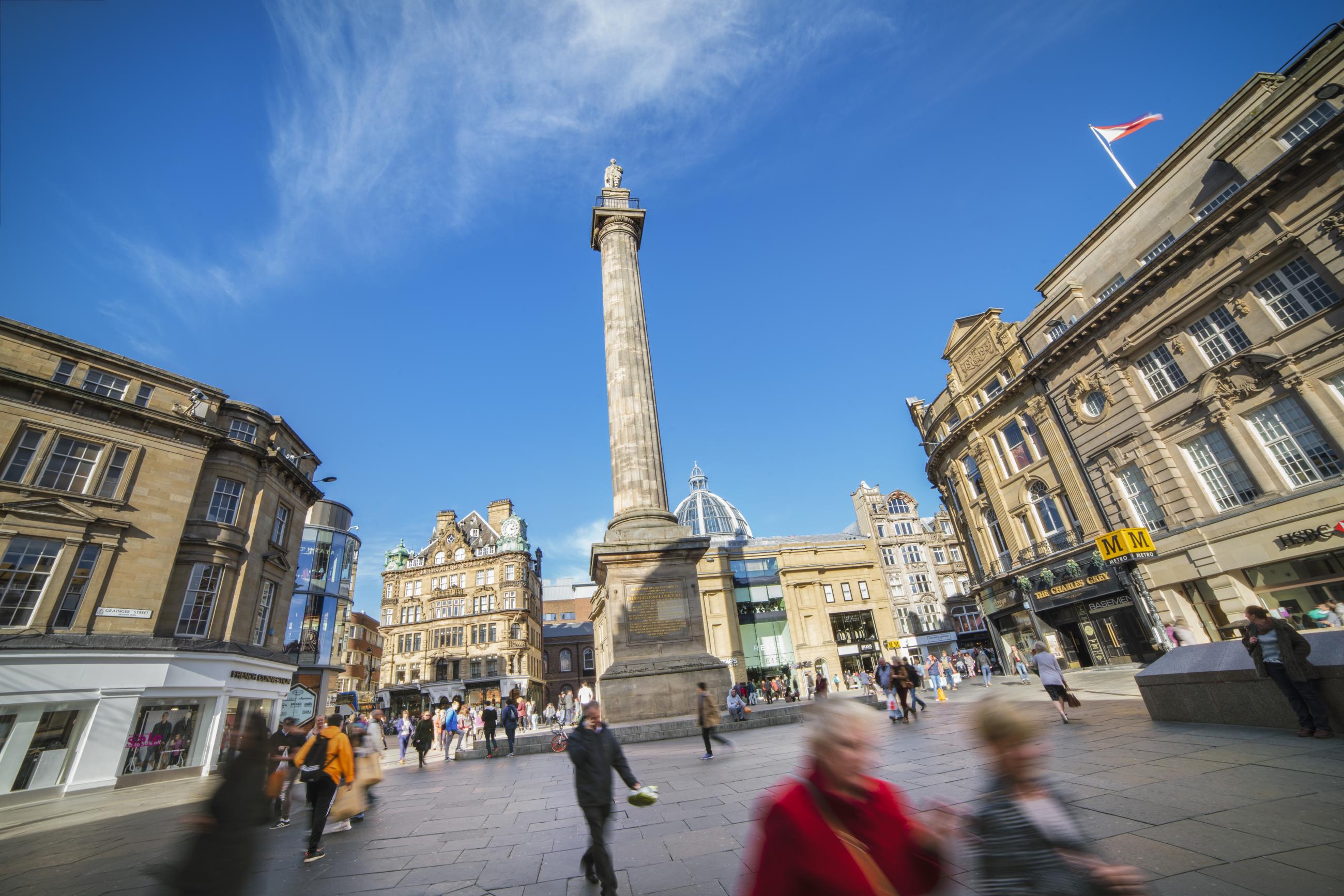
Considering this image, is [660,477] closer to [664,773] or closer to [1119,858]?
[664,773]

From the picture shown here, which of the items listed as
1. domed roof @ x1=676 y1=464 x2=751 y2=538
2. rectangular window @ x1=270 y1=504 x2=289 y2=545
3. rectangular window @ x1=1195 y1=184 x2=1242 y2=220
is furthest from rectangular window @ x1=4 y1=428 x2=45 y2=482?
domed roof @ x1=676 y1=464 x2=751 y2=538

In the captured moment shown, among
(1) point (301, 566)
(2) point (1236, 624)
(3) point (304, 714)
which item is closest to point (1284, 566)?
(2) point (1236, 624)

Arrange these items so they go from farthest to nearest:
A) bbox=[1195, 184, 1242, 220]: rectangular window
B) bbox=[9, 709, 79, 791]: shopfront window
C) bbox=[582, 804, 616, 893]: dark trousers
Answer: bbox=[1195, 184, 1242, 220]: rectangular window, bbox=[9, 709, 79, 791]: shopfront window, bbox=[582, 804, 616, 893]: dark trousers

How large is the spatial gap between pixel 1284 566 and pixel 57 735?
38.8 m

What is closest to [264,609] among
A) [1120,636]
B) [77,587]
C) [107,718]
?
[77,587]

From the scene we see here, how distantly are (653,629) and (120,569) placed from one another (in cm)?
1919

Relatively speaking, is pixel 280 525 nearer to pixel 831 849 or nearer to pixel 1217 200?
pixel 831 849

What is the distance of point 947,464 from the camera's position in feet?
115

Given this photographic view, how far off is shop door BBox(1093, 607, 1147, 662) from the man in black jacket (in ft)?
88.2

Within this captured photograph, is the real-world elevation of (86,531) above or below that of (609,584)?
above

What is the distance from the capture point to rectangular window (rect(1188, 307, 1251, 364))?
1889 cm

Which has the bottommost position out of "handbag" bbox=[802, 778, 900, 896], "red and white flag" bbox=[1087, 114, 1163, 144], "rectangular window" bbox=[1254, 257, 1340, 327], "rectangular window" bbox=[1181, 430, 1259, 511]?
"handbag" bbox=[802, 778, 900, 896]

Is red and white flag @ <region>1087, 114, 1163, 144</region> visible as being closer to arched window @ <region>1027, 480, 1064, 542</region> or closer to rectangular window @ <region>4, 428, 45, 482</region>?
arched window @ <region>1027, 480, 1064, 542</region>

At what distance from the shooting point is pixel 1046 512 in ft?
Answer: 88.3
